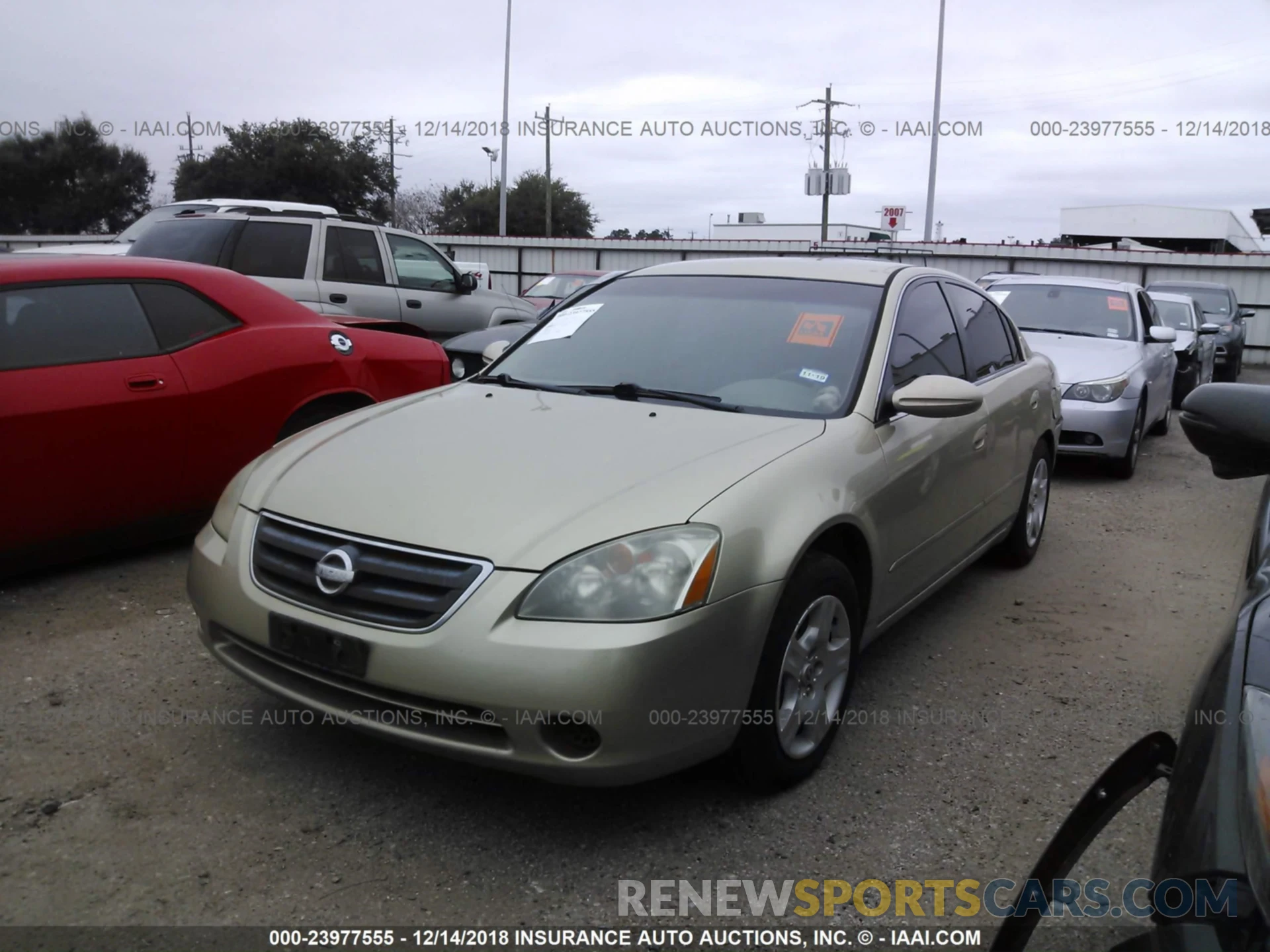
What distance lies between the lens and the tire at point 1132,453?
7809 millimetres

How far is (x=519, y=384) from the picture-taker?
393cm

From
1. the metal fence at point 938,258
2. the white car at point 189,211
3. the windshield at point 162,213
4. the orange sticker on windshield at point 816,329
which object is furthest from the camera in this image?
the metal fence at point 938,258

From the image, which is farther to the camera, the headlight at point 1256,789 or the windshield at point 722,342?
the windshield at point 722,342

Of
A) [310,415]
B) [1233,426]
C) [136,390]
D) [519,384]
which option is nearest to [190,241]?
[310,415]

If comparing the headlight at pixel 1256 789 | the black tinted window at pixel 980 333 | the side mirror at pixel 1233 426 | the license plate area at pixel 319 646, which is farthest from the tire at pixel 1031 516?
the headlight at pixel 1256 789

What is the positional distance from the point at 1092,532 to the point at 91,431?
5.46 metres

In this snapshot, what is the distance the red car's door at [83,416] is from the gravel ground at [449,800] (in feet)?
1.34

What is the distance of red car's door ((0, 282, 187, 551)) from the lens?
13.7 ft

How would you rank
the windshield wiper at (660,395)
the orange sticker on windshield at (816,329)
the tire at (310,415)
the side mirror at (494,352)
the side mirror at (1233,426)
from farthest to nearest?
1. the tire at (310,415)
2. the side mirror at (494,352)
3. the orange sticker on windshield at (816,329)
4. the windshield wiper at (660,395)
5. the side mirror at (1233,426)

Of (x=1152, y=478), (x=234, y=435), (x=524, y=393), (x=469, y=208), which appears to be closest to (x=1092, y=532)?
(x=1152, y=478)

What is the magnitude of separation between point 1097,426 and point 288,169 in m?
33.1

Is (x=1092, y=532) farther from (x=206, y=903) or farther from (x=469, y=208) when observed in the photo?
(x=469, y=208)

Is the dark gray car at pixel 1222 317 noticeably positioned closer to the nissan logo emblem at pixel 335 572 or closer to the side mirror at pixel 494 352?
the side mirror at pixel 494 352

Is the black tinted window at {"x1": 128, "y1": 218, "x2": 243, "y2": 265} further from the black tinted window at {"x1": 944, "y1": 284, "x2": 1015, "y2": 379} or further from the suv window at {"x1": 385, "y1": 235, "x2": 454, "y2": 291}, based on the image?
the black tinted window at {"x1": 944, "y1": 284, "x2": 1015, "y2": 379}
